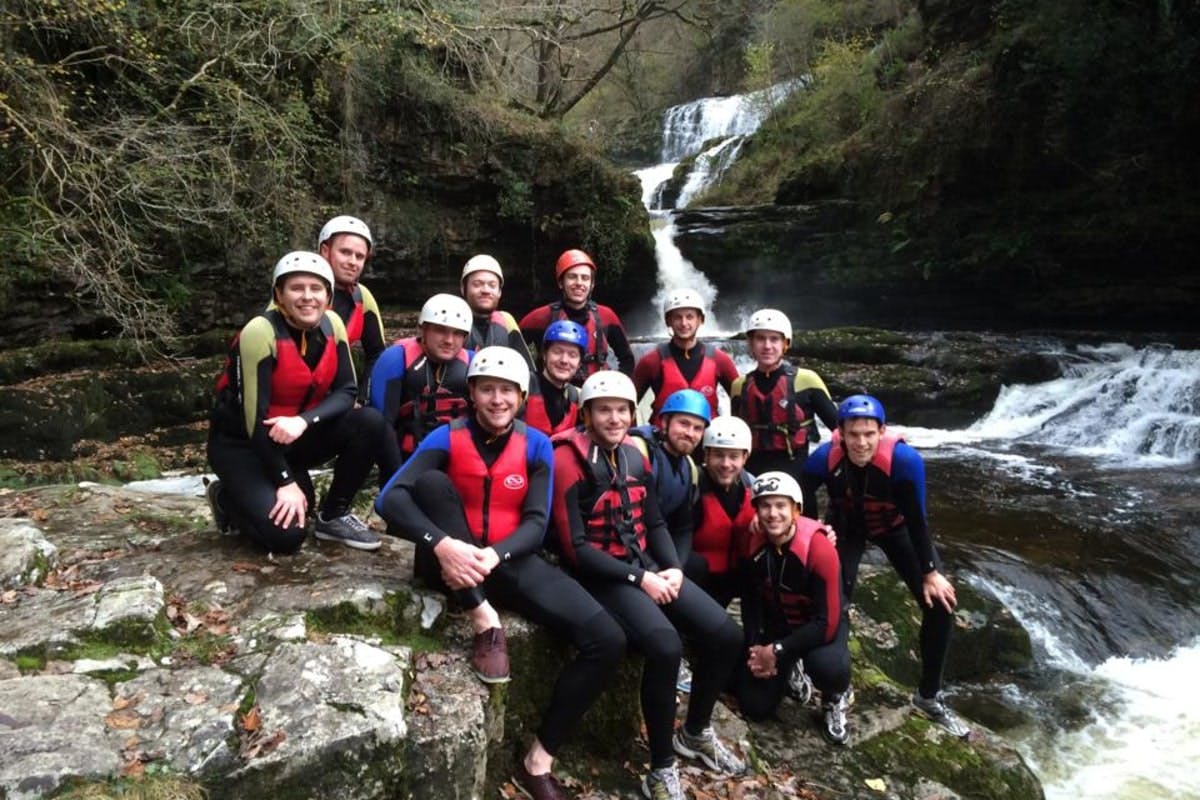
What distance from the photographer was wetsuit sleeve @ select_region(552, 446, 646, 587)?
3828 millimetres

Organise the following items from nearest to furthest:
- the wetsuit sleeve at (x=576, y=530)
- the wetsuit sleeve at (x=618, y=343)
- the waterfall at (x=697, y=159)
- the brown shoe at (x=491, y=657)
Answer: the brown shoe at (x=491, y=657) → the wetsuit sleeve at (x=576, y=530) → the wetsuit sleeve at (x=618, y=343) → the waterfall at (x=697, y=159)

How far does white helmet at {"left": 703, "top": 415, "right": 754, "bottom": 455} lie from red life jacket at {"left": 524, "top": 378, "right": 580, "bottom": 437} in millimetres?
829

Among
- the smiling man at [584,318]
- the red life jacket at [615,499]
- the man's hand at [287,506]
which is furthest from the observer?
the smiling man at [584,318]

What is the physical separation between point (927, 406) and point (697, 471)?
9.75 metres

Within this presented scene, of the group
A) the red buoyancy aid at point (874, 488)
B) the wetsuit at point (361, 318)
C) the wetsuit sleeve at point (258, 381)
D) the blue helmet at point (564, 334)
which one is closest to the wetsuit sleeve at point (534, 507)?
the blue helmet at point (564, 334)

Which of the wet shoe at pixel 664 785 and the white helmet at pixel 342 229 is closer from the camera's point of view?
the wet shoe at pixel 664 785

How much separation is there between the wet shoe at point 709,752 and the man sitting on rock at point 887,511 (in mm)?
1338

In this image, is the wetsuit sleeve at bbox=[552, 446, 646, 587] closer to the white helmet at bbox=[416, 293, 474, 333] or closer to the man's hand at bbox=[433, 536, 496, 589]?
the man's hand at bbox=[433, 536, 496, 589]

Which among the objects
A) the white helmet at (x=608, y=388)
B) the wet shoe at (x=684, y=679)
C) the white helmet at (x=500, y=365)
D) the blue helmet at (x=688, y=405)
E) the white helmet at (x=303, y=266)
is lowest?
the wet shoe at (x=684, y=679)

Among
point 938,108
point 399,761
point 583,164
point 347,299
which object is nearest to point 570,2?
point 583,164

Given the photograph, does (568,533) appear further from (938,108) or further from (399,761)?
(938,108)

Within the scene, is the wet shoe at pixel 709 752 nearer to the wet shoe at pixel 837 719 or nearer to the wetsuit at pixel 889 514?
the wet shoe at pixel 837 719

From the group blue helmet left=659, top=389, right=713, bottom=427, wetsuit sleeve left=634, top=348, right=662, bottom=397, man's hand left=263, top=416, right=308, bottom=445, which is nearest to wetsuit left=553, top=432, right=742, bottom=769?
blue helmet left=659, top=389, right=713, bottom=427

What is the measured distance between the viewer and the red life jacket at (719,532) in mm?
4730
